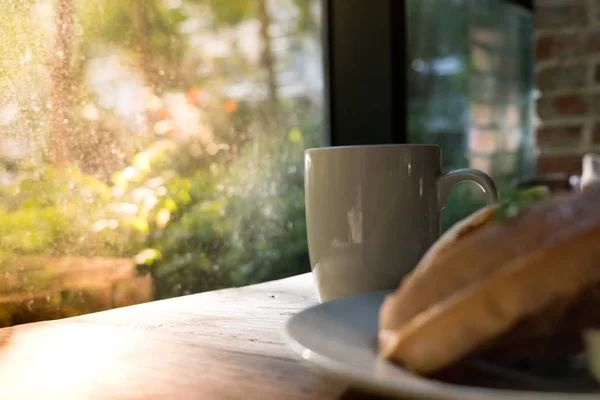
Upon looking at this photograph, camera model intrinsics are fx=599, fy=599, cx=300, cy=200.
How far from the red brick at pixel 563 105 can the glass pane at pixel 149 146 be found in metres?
0.96

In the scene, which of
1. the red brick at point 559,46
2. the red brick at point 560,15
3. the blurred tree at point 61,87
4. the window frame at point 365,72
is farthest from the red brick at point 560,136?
the blurred tree at point 61,87

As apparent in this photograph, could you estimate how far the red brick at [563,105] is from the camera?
206 centimetres

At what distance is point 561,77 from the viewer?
2.09 metres

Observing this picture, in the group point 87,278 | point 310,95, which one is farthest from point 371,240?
point 310,95

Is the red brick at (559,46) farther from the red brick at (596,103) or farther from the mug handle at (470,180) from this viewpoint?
the mug handle at (470,180)

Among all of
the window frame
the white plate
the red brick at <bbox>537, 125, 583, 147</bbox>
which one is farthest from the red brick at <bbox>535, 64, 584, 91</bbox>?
the white plate

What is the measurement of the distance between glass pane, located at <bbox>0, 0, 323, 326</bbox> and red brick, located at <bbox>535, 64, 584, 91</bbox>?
962 millimetres

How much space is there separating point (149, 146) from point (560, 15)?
62.1 inches

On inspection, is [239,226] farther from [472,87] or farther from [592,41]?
[592,41]

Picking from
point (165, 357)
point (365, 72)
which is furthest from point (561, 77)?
point (165, 357)

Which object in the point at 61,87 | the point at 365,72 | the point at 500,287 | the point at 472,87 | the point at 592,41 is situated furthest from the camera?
the point at 472,87

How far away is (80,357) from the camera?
642mm

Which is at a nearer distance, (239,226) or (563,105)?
(239,226)

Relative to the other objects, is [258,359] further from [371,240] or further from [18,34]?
[18,34]
